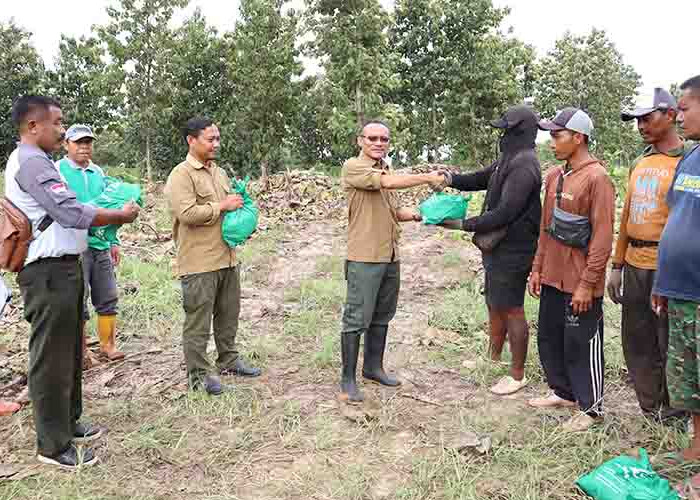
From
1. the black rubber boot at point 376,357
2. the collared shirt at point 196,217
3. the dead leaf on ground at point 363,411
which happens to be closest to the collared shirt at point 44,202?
the collared shirt at point 196,217

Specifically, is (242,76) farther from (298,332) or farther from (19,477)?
(19,477)

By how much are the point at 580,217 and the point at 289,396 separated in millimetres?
2260

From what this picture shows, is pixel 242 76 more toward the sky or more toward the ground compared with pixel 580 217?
more toward the sky

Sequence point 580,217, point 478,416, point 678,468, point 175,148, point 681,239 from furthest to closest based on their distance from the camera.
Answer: point 175,148, point 478,416, point 580,217, point 678,468, point 681,239

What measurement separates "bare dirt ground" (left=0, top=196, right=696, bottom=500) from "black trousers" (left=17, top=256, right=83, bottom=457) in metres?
0.24

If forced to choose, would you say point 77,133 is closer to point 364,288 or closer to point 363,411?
point 364,288

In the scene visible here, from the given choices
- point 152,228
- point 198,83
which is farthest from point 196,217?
point 198,83

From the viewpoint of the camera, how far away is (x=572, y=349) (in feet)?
11.5

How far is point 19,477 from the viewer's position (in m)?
3.09

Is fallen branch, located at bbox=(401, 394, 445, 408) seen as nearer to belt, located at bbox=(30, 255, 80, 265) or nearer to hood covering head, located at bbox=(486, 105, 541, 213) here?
hood covering head, located at bbox=(486, 105, 541, 213)

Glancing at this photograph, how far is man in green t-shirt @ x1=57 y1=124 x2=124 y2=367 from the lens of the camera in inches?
170

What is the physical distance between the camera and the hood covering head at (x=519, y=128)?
3791 mm

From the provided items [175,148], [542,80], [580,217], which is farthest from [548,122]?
[542,80]

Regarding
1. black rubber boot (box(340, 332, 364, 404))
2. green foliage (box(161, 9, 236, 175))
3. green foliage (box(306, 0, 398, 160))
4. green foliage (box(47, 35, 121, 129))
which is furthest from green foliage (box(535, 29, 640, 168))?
black rubber boot (box(340, 332, 364, 404))
